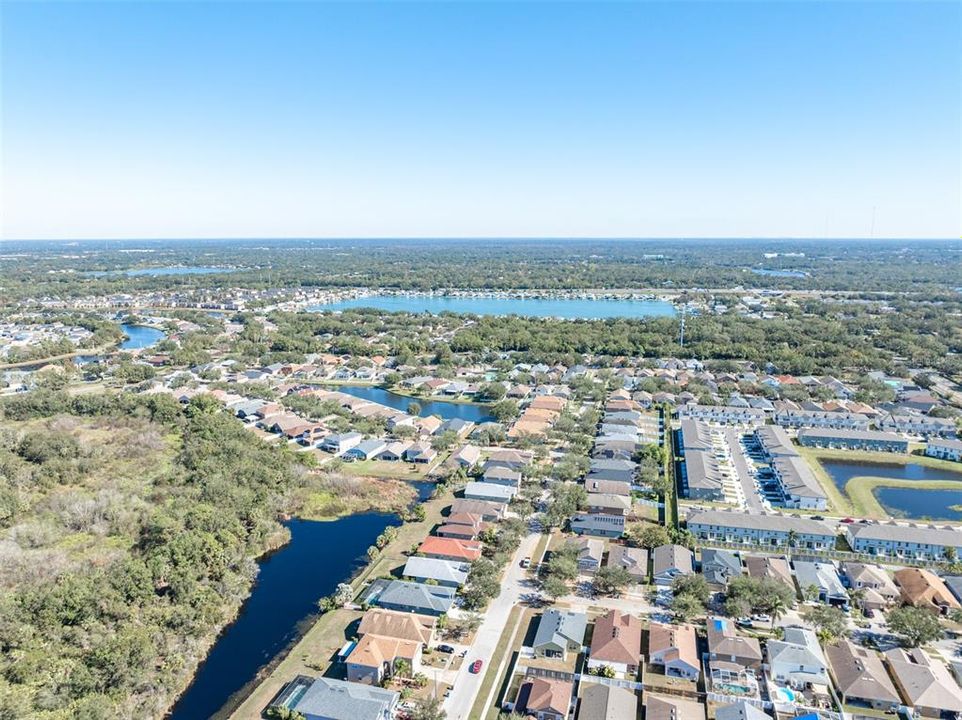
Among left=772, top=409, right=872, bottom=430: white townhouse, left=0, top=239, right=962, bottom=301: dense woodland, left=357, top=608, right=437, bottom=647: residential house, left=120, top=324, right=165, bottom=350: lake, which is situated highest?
left=0, top=239, right=962, bottom=301: dense woodland

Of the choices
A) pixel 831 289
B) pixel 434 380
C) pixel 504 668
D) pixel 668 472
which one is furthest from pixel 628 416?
pixel 831 289

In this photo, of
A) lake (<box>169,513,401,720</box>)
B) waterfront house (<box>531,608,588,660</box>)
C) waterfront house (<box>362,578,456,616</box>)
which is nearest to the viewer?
lake (<box>169,513,401,720</box>)

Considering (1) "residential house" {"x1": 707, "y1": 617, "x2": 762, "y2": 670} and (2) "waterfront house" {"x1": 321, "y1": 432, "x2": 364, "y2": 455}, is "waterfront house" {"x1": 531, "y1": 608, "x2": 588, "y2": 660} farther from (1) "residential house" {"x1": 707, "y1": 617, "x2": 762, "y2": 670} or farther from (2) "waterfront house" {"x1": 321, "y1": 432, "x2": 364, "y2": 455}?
(2) "waterfront house" {"x1": 321, "y1": 432, "x2": 364, "y2": 455}

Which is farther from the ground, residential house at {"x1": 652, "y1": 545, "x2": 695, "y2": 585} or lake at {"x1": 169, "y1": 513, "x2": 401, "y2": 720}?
residential house at {"x1": 652, "y1": 545, "x2": 695, "y2": 585}

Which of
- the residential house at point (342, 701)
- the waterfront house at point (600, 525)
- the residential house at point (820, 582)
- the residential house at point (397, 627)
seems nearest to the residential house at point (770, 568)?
the residential house at point (820, 582)

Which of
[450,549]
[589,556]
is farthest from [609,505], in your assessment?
[450,549]

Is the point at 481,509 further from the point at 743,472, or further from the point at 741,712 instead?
the point at 743,472

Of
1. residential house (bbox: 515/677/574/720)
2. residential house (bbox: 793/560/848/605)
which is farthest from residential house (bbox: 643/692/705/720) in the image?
residential house (bbox: 793/560/848/605)

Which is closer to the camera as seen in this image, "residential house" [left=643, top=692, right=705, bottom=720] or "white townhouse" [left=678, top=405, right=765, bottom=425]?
"residential house" [left=643, top=692, right=705, bottom=720]
